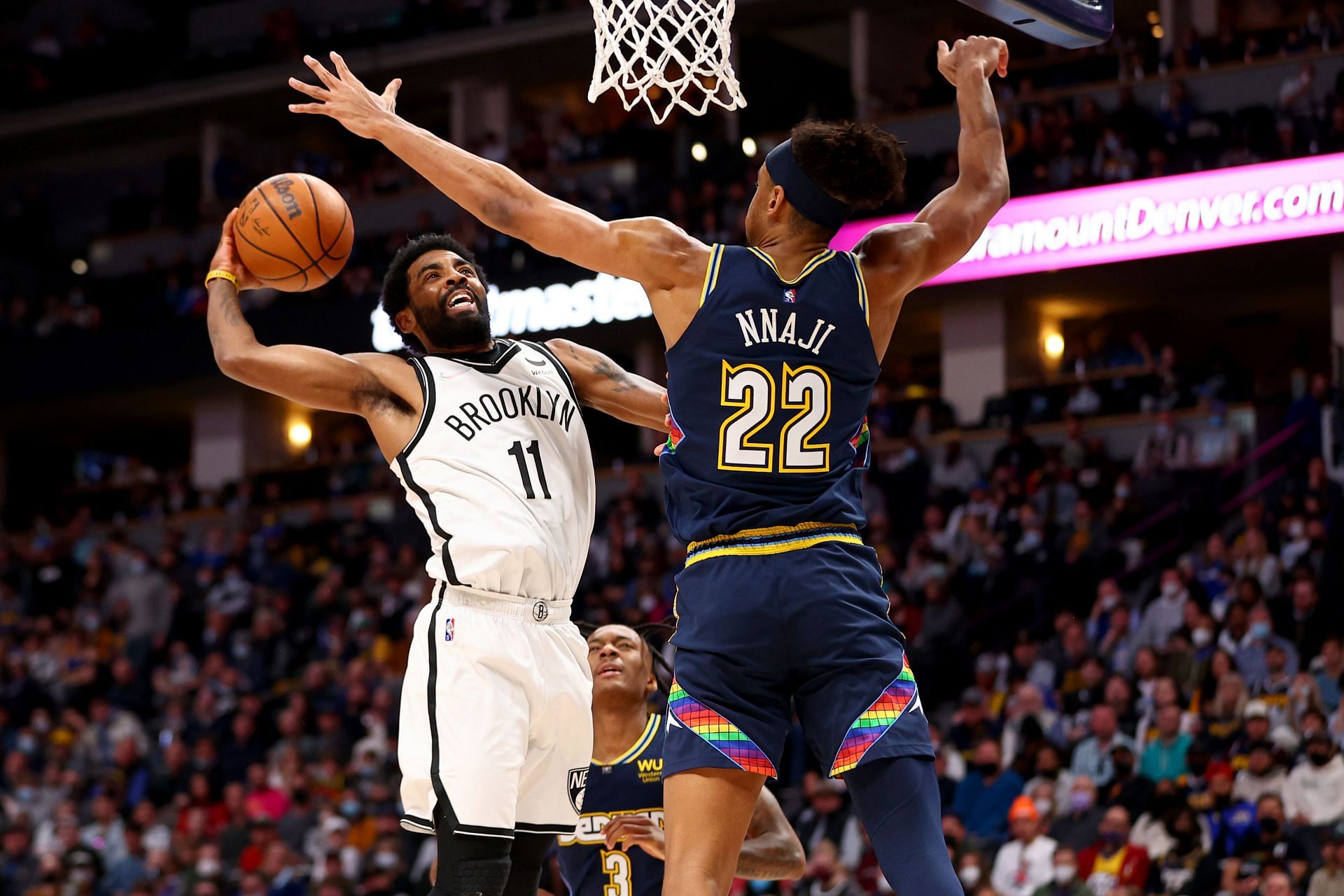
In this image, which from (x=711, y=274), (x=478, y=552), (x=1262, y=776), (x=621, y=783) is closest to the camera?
(x=711, y=274)

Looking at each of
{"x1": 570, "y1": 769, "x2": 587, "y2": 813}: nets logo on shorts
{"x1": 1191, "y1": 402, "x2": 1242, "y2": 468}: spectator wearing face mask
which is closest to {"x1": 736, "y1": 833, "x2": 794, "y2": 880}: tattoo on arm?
{"x1": 570, "y1": 769, "x2": 587, "y2": 813}: nets logo on shorts

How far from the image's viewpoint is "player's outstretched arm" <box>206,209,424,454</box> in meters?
4.95

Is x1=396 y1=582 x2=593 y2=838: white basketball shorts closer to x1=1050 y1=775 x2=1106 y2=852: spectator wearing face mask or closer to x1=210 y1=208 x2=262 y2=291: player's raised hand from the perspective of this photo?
x1=210 y1=208 x2=262 y2=291: player's raised hand

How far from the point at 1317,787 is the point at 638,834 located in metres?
6.57

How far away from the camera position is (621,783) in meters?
6.22

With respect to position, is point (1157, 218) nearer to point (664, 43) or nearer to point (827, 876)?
point (827, 876)

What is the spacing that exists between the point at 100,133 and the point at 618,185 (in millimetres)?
10670

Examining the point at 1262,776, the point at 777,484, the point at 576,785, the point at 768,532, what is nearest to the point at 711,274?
the point at 777,484

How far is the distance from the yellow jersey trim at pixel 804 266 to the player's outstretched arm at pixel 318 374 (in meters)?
1.33

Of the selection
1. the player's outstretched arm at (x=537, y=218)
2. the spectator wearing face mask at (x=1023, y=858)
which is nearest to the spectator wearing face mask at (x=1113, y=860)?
the spectator wearing face mask at (x=1023, y=858)

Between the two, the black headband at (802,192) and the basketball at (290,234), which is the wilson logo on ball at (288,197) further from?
the black headband at (802,192)

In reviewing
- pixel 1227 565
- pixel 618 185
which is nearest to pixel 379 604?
pixel 618 185

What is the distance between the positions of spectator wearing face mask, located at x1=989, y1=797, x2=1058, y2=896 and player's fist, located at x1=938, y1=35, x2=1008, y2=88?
23.7 feet

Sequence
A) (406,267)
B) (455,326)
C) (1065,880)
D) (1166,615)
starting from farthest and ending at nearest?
1. (1166,615)
2. (1065,880)
3. (406,267)
4. (455,326)
